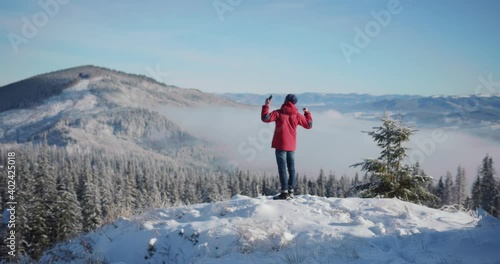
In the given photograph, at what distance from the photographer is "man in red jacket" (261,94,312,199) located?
33.3ft

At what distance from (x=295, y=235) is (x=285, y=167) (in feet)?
12.3

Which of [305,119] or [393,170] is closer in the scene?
[305,119]

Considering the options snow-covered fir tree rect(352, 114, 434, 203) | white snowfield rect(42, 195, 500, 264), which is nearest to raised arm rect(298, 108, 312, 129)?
white snowfield rect(42, 195, 500, 264)

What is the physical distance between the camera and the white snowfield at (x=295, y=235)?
5613 mm

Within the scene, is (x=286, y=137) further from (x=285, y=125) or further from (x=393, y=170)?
(x=393, y=170)

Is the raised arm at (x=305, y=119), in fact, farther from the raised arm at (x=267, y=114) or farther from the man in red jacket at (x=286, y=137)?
the raised arm at (x=267, y=114)

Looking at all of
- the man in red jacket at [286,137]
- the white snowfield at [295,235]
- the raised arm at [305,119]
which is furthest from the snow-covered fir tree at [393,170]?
the man in red jacket at [286,137]

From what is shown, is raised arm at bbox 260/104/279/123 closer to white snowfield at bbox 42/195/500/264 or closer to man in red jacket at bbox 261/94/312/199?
man in red jacket at bbox 261/94/312/199

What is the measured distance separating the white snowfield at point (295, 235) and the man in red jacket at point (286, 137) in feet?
3.23

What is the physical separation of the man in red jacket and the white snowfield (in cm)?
99

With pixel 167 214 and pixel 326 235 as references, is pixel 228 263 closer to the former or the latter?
pixel 326 235

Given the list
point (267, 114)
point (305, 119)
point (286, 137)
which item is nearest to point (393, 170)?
point (305, 119)

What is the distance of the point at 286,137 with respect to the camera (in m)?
10.2

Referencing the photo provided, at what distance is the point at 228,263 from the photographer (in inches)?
229
